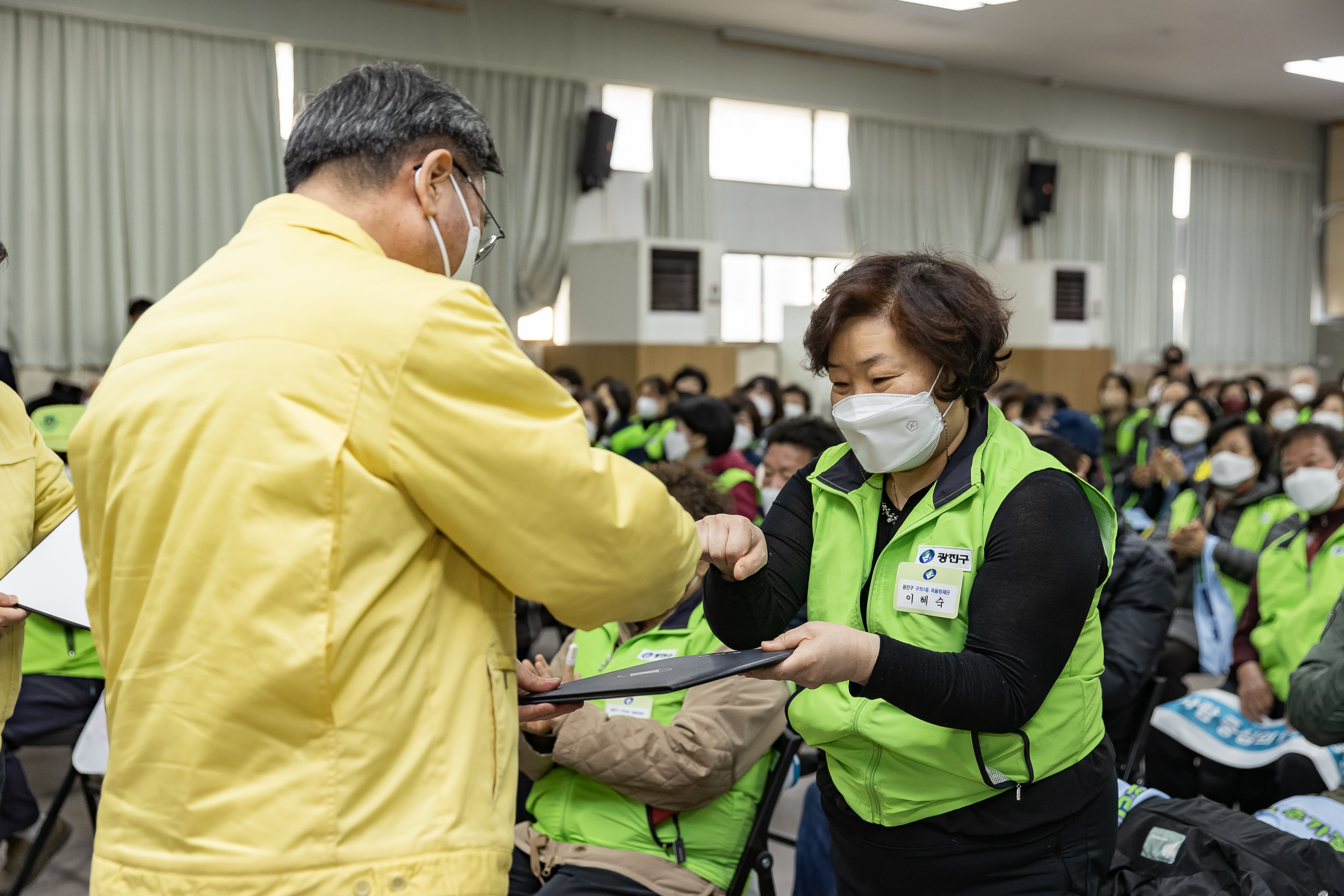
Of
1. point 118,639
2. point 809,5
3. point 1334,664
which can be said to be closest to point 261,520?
point 118,639

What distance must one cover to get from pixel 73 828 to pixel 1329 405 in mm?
6305

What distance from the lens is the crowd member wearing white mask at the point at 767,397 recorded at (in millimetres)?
7586

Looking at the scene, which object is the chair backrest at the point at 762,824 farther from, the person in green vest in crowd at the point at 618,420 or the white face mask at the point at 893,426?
the person in green vest in crowd at the point at 618,420

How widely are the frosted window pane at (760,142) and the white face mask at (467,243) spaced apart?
10.5 m

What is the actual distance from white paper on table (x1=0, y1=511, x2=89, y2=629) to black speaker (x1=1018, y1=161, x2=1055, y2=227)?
42.0 feet

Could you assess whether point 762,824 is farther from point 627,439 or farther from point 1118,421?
point 1118,421

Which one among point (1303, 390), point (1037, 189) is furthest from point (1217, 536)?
point (1037, 189)

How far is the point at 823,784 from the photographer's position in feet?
5.32

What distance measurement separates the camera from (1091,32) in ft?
37.9

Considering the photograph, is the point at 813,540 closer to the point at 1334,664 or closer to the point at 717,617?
the point at 717,617

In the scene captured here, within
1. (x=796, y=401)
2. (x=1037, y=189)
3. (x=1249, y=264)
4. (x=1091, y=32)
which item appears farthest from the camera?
(x=1249, y=264)

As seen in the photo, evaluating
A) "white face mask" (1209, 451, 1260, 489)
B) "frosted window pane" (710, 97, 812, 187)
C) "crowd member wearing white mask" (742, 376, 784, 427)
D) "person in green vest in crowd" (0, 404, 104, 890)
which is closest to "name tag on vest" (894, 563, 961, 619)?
"person in green vest in crowd" (0, 404, 104, 890)

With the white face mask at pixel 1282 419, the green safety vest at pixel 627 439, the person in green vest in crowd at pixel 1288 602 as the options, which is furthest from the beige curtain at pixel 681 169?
the person in green vest in crowd at pixel 1288 602

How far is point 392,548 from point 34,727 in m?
2.45
